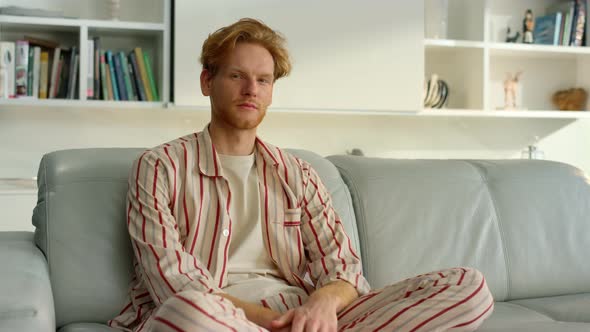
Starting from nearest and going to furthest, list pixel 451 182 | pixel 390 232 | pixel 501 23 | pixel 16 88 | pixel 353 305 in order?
pixel 353 305 → pixel 390 232 → pixel 451 182 → pixel 16 88 → pixel 501 23

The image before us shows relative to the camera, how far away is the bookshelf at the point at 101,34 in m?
3.33

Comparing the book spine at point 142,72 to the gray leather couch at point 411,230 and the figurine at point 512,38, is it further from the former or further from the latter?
the figurine at point 512,38

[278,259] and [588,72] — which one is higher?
[588,72]

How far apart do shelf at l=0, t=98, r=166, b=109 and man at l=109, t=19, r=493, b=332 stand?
1451 millimetres

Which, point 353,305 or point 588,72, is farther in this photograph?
point 588,72

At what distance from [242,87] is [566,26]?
2.68m

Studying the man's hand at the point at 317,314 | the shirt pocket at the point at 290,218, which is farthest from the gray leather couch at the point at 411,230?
the man's hand at the point at 317,314

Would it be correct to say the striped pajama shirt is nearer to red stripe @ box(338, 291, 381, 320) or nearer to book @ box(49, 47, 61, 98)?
red stripe @ box(338, 291, 381, 320)

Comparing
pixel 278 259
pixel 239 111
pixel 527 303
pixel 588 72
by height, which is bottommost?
pixel 527 303

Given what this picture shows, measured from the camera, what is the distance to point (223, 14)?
11.2ft

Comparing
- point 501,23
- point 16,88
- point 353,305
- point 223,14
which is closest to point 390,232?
point 353,305

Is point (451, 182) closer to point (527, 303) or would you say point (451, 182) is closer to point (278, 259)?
point (527, 303)

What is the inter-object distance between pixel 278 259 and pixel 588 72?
2.90 metres

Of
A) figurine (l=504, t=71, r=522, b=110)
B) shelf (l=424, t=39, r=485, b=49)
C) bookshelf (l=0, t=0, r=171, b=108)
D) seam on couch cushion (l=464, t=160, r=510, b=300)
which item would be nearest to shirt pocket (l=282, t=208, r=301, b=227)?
seam on couch cushion (l=464, t=160, r=510, b=300)
